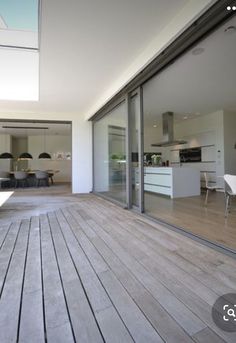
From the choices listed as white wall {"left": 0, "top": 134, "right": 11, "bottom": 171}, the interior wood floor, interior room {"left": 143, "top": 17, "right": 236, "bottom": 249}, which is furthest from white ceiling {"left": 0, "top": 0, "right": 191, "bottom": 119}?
white wall {"left": 0, "top": 134, "right": 11, "bottom": 171}

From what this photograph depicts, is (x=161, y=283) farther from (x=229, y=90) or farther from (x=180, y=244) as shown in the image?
(x=229, y=90)

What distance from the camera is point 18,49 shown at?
160 inches

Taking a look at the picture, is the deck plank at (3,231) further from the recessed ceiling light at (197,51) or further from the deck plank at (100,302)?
the recessed ceiling light at (197,51)

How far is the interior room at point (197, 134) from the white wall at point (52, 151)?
5.59 meters

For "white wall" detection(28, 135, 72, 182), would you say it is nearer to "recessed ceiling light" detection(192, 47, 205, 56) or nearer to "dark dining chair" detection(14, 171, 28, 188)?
"dark dining chair" detection(14, 171, 28, 188)

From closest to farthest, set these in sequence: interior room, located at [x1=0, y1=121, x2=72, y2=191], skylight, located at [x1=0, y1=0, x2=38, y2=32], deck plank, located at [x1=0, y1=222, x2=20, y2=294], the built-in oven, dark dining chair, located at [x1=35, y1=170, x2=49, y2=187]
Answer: deck plank, located at [x1=0, y1=222, x2=20, y2=294], skylight, located at [x1=0, y1=0, x2=38, y2=32], the built-in oven, dark dining chair, located at [x1=35, y1=170, x2=49, y2=187], interior room, located at [x1=0, y1=121, x2=72, y2=191]

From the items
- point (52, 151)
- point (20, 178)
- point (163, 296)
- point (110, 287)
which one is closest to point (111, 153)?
point (110, 287)

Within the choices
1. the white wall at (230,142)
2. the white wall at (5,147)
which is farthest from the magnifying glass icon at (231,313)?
the white wall at (5,147)

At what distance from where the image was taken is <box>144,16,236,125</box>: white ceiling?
3.73 meters

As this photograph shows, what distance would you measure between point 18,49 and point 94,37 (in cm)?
158

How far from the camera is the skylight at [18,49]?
3.08 metres

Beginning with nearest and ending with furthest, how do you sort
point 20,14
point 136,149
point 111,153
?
1. point 20,14
2. point 136,149
3. point 111,153

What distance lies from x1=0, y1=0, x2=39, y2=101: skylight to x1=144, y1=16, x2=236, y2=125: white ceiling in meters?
2.18

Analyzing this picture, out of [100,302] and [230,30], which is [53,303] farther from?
[230,30]
